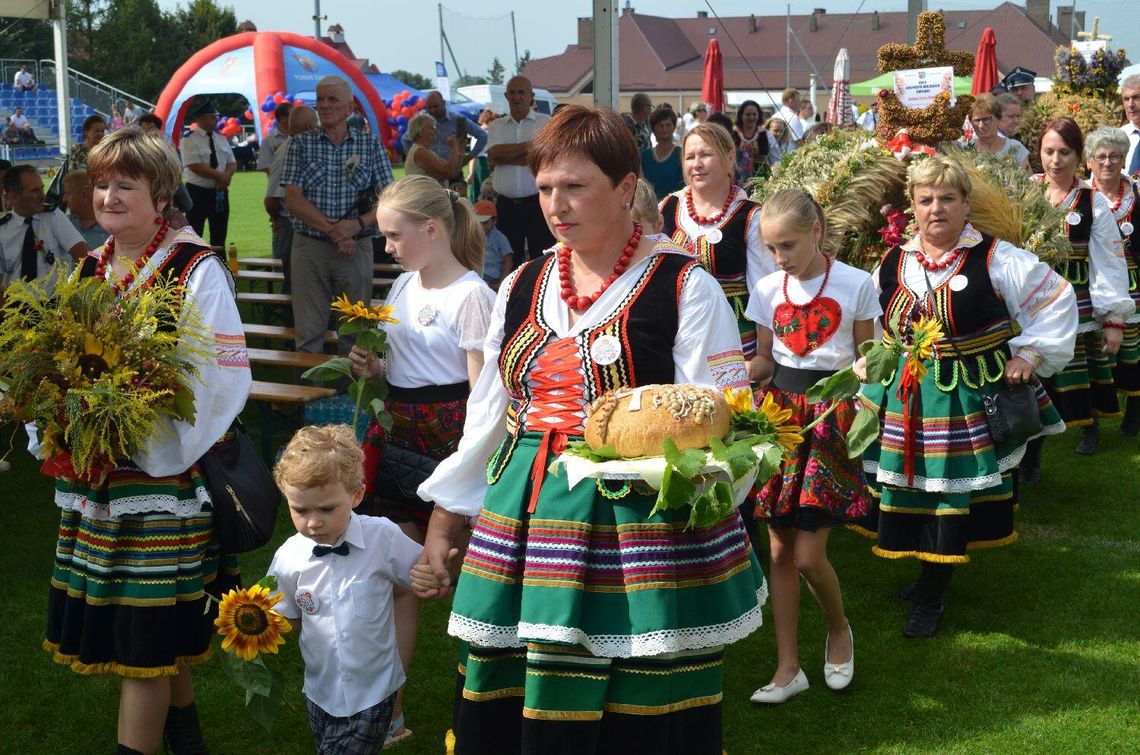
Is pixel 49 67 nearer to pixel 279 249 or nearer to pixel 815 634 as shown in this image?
pixel 279 249

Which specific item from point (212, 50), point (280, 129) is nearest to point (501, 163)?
point (280, 129)

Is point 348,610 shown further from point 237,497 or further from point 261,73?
point 261,73

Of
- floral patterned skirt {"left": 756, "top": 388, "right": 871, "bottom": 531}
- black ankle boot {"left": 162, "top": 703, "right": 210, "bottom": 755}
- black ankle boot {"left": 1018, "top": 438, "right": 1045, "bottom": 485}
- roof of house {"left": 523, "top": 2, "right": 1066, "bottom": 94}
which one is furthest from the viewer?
roof of house {"left": 523, "top": 2, "right": 1066, "bottom": 94}

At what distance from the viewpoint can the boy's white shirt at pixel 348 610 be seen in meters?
3.55

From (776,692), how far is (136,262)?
105 inches

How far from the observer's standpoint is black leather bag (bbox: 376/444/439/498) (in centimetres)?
433

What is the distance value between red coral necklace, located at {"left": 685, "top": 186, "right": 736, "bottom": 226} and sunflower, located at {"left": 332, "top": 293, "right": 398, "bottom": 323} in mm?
2252

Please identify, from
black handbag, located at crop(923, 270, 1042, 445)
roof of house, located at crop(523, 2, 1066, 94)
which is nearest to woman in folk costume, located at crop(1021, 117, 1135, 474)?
black handbag, located at crop(923, 270, 1042, 445)

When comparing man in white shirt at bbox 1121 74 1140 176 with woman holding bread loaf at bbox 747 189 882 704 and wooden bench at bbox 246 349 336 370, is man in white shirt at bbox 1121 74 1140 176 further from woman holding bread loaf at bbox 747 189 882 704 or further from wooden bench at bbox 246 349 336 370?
wooden bench at bbox 246 349 336 370

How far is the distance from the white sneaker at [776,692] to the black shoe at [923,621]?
2.74ft

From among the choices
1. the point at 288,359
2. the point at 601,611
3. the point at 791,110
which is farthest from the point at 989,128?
the point at 791,110

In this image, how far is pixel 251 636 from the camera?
10.9 ft

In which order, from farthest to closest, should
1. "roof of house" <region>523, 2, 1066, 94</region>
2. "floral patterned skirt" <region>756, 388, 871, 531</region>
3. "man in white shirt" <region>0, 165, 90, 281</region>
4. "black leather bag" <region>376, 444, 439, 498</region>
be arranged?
"roof of house" <region>523, 2, 1066, 94</region> < "man in white shirt" <region>0, 165, 90, 281</region> < "floral patterned skirt" <region>756, 388, 871, 531</region> < "black leather bag" <region>376, 444, 439, 498</region>

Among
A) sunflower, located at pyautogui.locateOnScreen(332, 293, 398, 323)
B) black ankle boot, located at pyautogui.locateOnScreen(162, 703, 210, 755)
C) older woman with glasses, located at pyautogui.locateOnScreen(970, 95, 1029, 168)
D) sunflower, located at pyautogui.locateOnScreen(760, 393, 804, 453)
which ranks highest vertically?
older woman with glasses, located at pyautogui.locateOnScreen(970, 95, 1029, 168)
